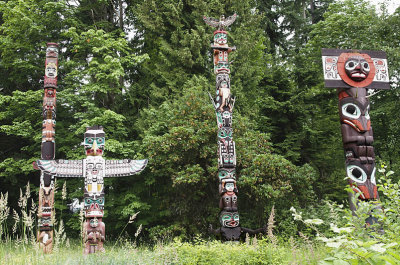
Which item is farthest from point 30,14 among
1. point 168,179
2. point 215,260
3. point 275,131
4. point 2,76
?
point 215,260

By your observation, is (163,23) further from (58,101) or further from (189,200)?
(189,200)

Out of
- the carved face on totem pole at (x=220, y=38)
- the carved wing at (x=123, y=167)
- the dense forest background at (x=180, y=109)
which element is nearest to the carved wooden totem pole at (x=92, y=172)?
the carved wing at (x=123, y=167)

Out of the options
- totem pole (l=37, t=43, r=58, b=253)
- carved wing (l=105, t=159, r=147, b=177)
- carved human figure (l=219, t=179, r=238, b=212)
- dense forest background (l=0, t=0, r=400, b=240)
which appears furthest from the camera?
dense forest background (l=0, t=0, r=400, b=240)

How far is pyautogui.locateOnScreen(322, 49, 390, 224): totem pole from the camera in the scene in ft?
23.3

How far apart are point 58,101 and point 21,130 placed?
6.45 ft

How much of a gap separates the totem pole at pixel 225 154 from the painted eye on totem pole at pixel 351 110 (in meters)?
2.80

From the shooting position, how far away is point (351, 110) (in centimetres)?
751

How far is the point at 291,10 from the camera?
71.3ft

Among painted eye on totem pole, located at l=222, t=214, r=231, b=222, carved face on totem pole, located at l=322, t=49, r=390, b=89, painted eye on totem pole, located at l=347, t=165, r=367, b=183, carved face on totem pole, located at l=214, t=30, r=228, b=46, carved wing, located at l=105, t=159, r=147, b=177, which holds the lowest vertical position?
painted eye on totem pole, located at l=222, t=214, r=231, b=222

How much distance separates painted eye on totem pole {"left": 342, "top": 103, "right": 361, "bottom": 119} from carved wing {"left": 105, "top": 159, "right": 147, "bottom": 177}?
4522mm

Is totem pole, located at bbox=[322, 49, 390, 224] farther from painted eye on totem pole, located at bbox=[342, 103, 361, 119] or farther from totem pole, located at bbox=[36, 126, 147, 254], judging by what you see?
totem pole, located at bbox=[36, 126, 147, 254]

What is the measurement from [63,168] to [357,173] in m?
6.29

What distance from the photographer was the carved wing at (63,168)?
7832 millimetres

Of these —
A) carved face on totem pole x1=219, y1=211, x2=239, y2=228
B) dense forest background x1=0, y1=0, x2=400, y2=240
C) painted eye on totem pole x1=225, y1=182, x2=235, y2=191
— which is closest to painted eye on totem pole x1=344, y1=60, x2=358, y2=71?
painted eye on totem pole x1=225, y1=182, x2=235, y2=191
